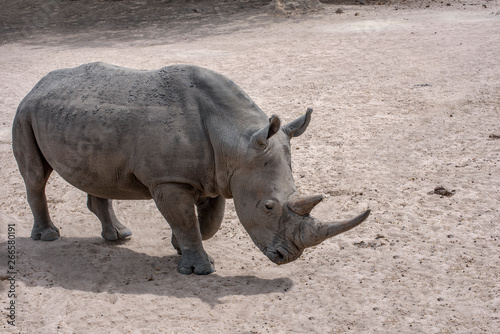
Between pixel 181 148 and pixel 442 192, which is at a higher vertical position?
pixel 181 148

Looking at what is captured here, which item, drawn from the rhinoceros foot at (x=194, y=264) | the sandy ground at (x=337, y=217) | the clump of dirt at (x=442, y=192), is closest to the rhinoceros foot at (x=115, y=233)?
the sandy ground at (x=337, y=217)

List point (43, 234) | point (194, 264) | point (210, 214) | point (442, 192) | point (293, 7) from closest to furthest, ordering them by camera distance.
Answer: point (194, 264) → point (210, 214) → point (43, 234) → point (442, 192) → point (293, 7)

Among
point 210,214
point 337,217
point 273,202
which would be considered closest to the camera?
point 273,202

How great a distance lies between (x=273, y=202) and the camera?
5.09m

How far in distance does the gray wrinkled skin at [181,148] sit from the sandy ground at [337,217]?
51cm

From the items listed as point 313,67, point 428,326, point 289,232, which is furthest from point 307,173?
point 313,67

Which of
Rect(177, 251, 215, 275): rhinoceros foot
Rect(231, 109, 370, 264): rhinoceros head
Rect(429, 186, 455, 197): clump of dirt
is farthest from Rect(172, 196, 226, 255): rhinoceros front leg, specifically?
Rect(429, 186, 455, 197): clump of dirt

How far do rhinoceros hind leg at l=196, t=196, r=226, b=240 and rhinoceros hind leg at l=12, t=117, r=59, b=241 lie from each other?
1592 millimetres

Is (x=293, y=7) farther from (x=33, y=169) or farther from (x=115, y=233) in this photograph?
(x=33, y=169)

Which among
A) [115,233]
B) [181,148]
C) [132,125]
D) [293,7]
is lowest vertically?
[293,7]

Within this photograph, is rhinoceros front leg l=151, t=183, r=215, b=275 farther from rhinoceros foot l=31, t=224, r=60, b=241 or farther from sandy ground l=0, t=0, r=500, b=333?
rhinoceros foot l=31, t=224, r=60, b=241

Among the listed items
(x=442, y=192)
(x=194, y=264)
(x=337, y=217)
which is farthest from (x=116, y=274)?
(x=442, y=192)

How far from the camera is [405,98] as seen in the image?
10602 mm

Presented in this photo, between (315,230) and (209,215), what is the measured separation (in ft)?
4.89
